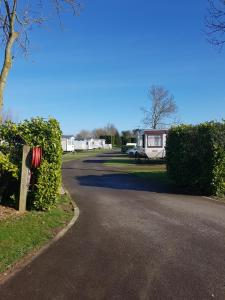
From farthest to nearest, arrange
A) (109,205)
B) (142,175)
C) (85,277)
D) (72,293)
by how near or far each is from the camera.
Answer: (142,175)
(109,205)
(85,277)
(72,293)

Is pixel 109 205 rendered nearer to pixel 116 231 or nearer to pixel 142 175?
pixel 116 231

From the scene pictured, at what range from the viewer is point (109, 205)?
37.8ft

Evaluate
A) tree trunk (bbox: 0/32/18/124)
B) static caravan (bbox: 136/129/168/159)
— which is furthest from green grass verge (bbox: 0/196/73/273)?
static caravan (bbox: 136/129/168/159)

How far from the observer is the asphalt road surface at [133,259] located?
5051 mm

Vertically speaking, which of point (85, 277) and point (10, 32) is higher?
point (10, 32)

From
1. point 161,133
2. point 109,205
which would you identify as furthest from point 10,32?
point 161,133

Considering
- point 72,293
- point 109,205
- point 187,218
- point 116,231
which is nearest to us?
point 72,293

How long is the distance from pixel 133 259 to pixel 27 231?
2.40 metres

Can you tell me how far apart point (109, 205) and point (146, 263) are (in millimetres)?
5413

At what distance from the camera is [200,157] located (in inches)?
560

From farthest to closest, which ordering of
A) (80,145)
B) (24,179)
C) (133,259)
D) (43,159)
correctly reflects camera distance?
(80,145), (43,159), (24,179), (133,259)

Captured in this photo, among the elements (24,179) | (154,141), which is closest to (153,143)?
(154,141)

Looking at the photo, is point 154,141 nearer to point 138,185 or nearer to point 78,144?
point 138,185

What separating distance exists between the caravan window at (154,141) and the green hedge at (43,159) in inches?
966
